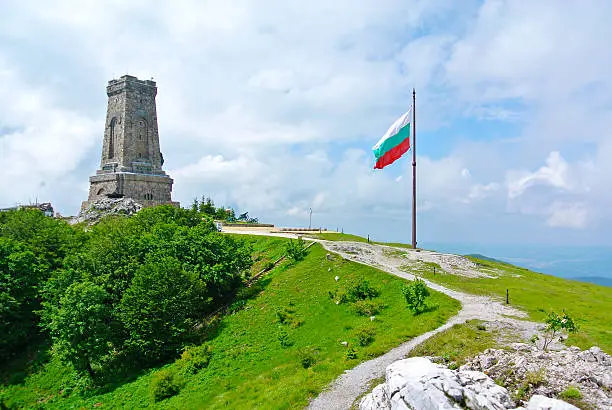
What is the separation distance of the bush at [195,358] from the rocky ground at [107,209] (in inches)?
1824

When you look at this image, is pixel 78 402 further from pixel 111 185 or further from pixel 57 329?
pixel 111 185

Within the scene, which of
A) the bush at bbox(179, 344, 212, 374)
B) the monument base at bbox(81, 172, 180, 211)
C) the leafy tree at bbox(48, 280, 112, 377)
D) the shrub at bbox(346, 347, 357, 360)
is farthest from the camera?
the monument base at bbox(81, 172, 180, 211)

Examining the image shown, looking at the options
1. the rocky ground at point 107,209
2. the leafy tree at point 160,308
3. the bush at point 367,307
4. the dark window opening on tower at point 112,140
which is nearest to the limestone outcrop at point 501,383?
the bush at point 367,307

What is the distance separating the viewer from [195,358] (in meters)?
34.5

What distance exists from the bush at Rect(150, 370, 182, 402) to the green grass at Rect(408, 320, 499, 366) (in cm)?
1705

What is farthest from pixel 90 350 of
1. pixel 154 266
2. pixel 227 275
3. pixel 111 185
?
pixel 111 185

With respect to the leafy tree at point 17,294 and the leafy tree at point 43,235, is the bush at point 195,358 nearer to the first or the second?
the leafy tree at point 17,294

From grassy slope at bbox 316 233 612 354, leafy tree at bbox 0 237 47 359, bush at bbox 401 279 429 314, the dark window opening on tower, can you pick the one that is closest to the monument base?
the dark window opening on tower

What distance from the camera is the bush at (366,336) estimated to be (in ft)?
93.9

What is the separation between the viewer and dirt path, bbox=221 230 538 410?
2197 cm

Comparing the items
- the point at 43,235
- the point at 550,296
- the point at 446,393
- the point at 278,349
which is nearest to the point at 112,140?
the point at 43,235

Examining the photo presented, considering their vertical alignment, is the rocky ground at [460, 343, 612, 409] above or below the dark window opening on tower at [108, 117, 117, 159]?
below

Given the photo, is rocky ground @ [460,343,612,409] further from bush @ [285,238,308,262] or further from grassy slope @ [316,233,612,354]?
bush @ [285,238,308,262]

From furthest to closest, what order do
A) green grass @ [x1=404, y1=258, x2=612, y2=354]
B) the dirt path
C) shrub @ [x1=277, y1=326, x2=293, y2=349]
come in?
shrub @ [x1=277, y1=326, x2=293, y2=349]
green grass @ [x1=404, y1=258, x2=612, y2=354]
the dirt path
